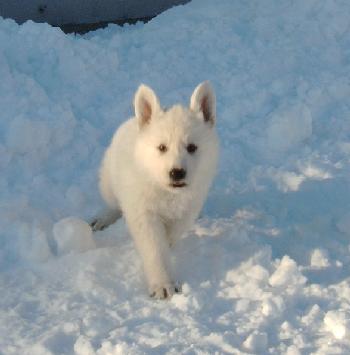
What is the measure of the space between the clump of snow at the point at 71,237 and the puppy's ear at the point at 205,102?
116 cm

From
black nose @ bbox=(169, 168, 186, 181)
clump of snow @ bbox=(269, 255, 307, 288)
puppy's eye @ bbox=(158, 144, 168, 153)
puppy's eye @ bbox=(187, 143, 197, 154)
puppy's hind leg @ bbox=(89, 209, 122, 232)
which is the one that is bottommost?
clump of snow @ bbox=(269, 255, 307, 288)

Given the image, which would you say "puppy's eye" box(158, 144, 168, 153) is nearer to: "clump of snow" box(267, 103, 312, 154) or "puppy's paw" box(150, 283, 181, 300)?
"puppy's paw" box(150, 283, 181, 300)

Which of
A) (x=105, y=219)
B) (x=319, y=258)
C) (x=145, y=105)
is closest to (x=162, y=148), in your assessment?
(x=145, y=105)

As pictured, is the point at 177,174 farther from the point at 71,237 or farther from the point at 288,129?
the point at 288,129

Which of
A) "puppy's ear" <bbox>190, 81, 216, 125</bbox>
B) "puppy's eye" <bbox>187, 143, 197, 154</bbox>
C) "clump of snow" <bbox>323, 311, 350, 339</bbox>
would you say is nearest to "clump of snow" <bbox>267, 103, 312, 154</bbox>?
"puppy's ear" <bbox>190, 81, 216, 125</bbox>

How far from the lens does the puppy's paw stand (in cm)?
421

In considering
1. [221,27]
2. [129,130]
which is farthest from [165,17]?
[129,130]

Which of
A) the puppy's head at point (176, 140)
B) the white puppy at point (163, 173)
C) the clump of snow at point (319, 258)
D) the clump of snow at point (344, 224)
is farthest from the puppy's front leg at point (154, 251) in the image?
the clump of snow at point (344, 224)

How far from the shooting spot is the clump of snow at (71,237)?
15.4ft

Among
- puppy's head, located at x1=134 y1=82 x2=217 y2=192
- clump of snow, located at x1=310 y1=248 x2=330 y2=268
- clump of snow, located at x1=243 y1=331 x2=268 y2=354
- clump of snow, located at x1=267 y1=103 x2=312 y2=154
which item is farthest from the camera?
clump of snow, located at x1=267 y1=103 x2=312 y2=154

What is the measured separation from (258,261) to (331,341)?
91 centimetres

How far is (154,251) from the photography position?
442cm

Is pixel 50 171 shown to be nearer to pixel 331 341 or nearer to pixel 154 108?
pixel 154 108

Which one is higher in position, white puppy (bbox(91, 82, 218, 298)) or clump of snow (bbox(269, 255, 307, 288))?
white puppy (bbox(91, 82, 218, 298))
